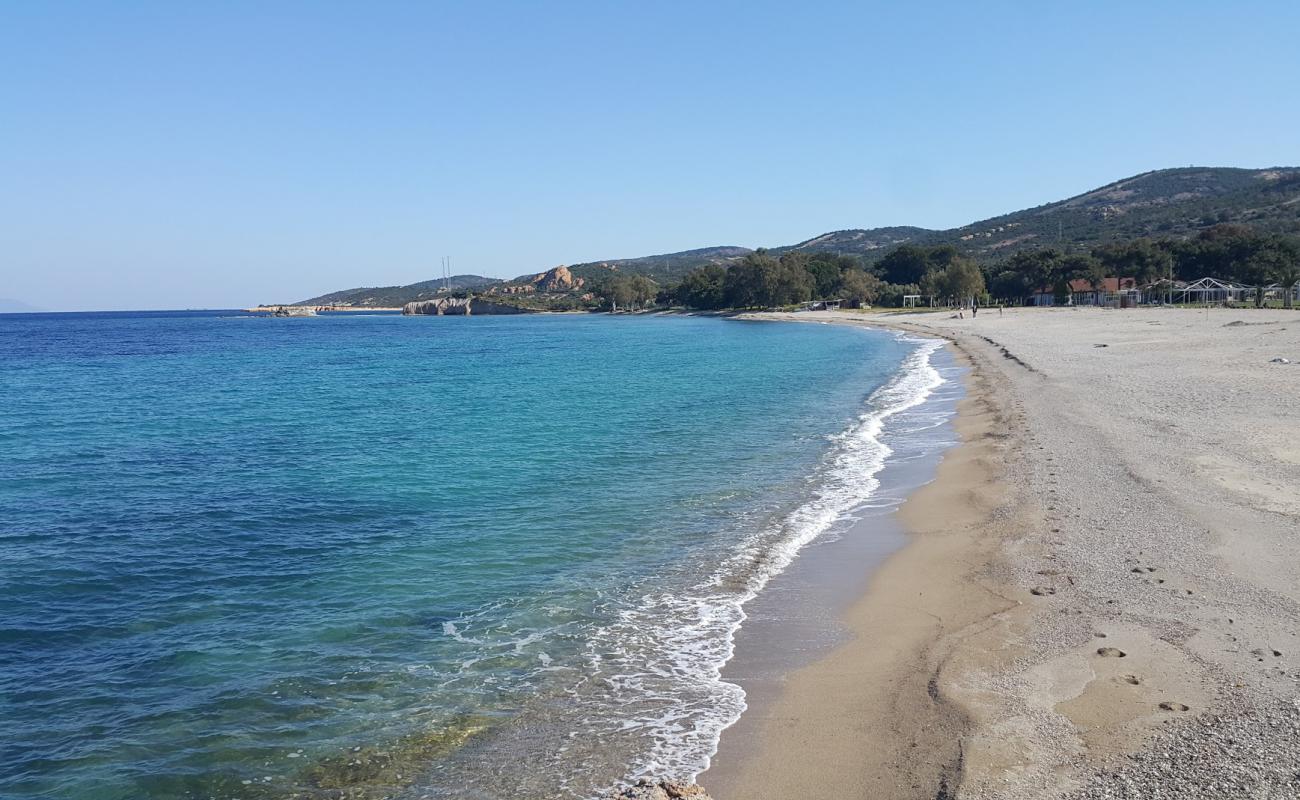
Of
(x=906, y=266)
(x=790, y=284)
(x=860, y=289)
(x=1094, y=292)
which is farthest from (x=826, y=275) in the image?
(x=1094, y=292)

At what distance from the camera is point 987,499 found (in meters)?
13.9

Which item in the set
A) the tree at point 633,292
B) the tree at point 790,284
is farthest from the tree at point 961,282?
the tree at point 633,292

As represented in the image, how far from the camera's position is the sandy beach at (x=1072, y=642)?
5.81 m

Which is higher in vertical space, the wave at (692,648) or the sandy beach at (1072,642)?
the sandy beach at (1072,642)

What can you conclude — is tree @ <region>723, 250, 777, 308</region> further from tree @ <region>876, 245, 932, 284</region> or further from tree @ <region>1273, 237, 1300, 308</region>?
tree @ <region>1273, 237, 1300, 308</region>

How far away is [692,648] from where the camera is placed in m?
8.69

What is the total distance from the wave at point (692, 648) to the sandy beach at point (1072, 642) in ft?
1.20

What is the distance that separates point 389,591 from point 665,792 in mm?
6160

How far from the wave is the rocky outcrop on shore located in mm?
628

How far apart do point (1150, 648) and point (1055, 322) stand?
65.6 meters

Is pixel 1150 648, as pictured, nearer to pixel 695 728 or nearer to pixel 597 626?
pixel 695 728

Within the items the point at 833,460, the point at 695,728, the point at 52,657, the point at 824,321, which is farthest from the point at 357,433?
the point at 824,321

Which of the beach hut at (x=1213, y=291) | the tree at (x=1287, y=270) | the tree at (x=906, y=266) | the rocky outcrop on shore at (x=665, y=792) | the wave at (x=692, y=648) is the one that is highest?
the tree at (x=906, y=266)

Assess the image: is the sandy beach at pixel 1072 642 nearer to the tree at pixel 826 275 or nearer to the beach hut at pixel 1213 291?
the beach hut at pixel 1213 291
